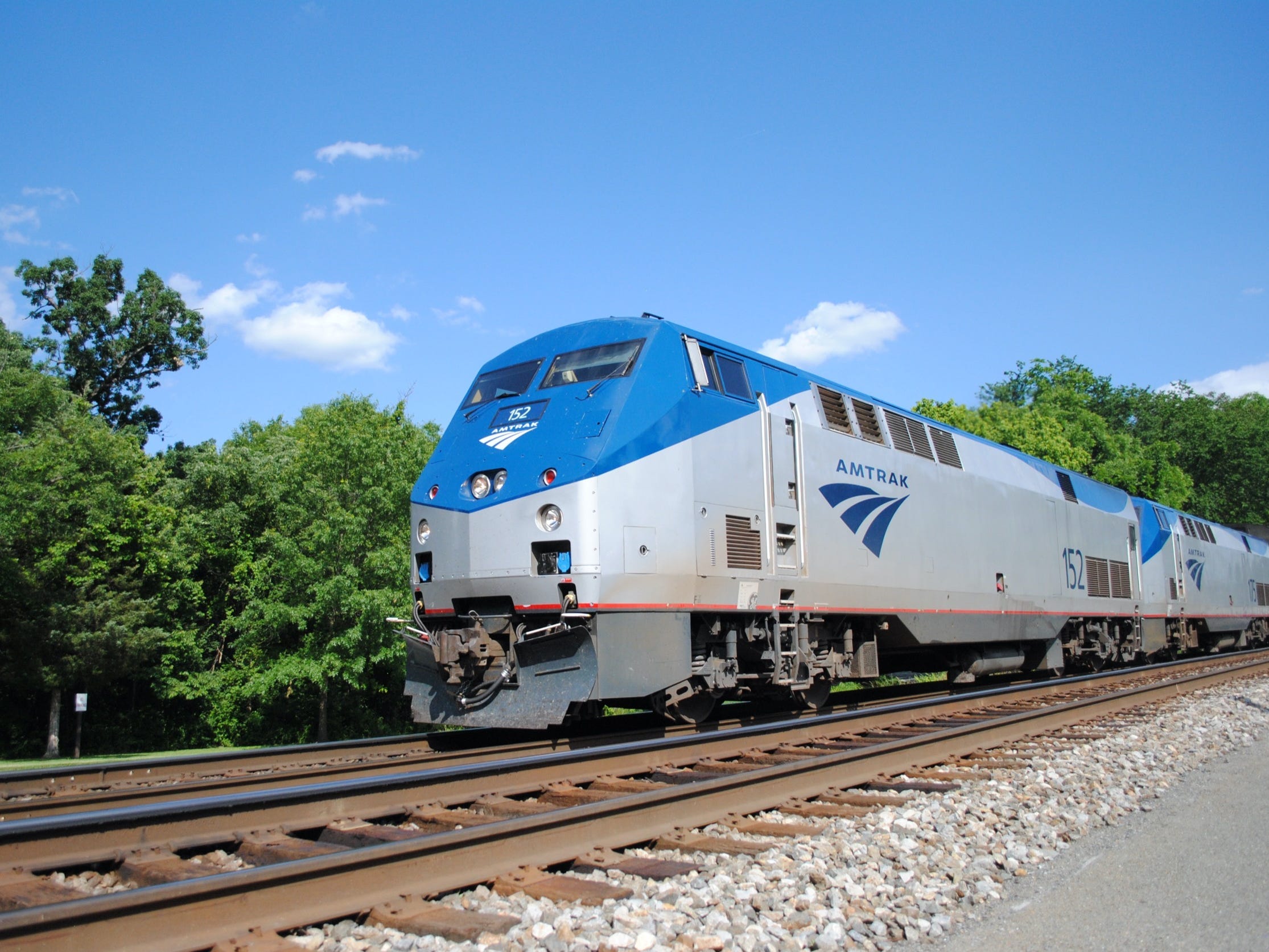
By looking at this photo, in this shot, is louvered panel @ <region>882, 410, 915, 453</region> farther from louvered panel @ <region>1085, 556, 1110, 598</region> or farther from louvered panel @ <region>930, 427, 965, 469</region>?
louvered panel @ <region>1085, 556, 1110, 598</region>

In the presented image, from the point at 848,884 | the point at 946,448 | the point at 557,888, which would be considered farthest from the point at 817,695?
the point at 557,888

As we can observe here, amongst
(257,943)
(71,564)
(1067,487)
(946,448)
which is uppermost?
(946,448)

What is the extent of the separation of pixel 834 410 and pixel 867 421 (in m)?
0.91

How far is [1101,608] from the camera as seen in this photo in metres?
18.6

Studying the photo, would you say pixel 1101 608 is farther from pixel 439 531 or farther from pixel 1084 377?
pixel 1084 377

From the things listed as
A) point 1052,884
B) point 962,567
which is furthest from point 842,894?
point 962,567

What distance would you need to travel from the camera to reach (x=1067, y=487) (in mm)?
18172

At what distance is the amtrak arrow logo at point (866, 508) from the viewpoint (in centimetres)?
1094

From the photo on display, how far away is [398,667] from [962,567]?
45.5 ft

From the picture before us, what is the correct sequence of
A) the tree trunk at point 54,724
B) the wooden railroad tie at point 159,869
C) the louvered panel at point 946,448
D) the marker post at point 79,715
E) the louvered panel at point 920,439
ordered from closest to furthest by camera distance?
the wooden railroad tie at point 159,869 → the louvered panel at point 920,439 → the louvered panel at point 946,448 → the marker post at point 79,715 → the tree trunk at point 54,724

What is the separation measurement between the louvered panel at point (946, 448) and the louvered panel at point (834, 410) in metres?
2.57

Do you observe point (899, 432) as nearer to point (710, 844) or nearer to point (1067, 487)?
point (1067, 487)

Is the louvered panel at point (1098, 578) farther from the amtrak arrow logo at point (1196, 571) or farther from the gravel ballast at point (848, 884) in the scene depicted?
the gravel ballast at point (848, 884)

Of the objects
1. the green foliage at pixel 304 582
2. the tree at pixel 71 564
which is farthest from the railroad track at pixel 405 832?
the tree at pixel 71 564
